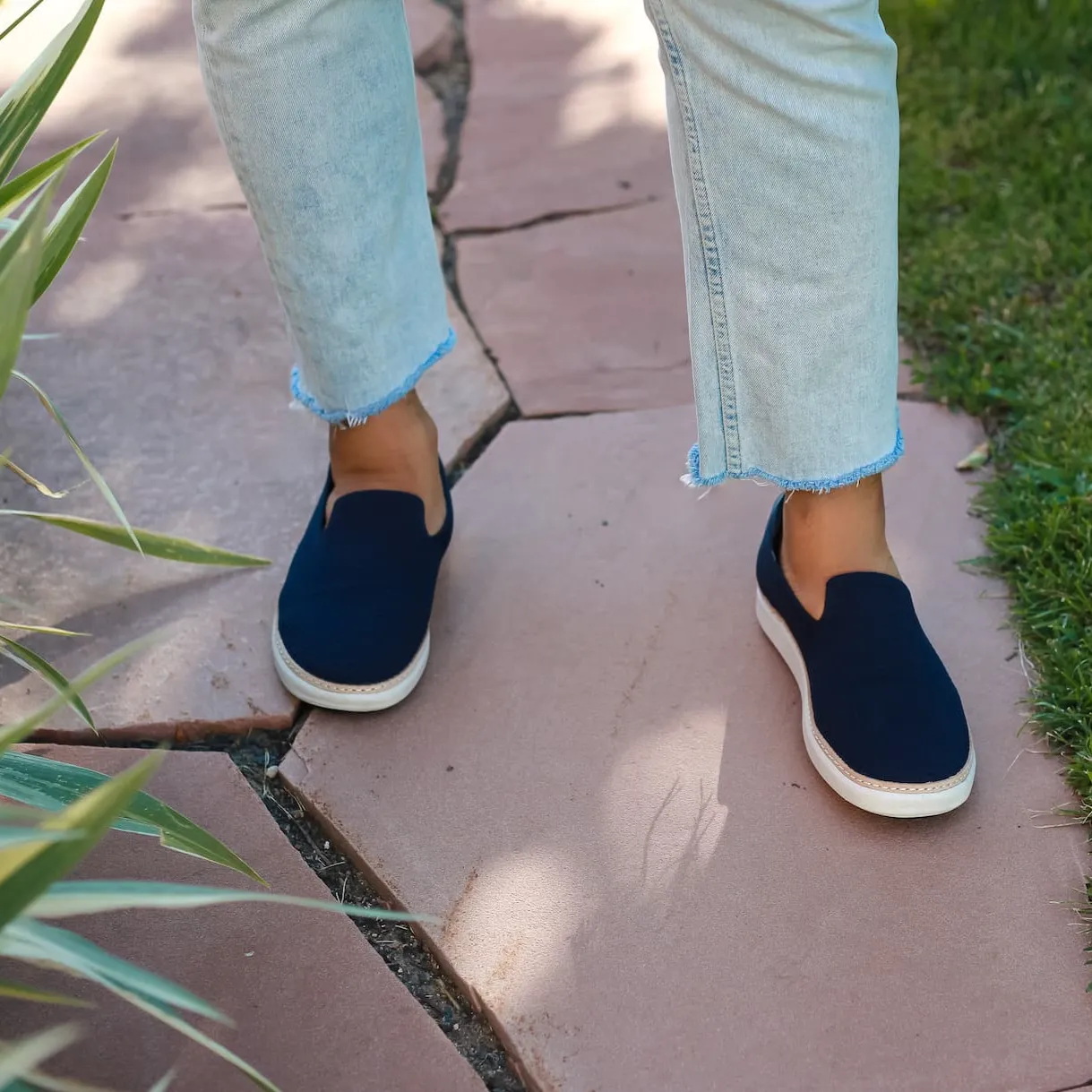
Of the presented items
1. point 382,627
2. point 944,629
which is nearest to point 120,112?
point 382,627

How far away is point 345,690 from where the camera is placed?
116cm

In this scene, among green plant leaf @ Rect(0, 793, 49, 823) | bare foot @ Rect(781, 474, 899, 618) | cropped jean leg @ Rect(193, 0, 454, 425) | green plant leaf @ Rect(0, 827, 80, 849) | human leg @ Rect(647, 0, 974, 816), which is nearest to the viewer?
green plant leaf @ Rect(0, 827, 80, 849)

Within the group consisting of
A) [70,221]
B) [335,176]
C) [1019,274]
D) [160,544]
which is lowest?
[1019,274]

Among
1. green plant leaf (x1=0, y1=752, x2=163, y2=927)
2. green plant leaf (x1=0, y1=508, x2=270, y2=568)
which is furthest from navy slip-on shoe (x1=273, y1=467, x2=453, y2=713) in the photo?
green plant leaf (x1=0, y1=752, x2=163, y2=927)

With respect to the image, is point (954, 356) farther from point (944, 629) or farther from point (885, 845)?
point (885, 845)

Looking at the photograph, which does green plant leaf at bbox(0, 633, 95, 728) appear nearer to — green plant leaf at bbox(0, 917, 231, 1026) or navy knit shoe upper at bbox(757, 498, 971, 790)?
green plant leaf at bbox(0, 917, 231, 1026)

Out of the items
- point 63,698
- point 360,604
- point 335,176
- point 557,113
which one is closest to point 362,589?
point 360,604

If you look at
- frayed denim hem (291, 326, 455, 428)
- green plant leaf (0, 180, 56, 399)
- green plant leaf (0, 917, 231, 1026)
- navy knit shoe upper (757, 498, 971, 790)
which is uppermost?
green plant leaf (0, 180, 56, 399)

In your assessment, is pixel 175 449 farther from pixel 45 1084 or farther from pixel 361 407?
pixel 45 1084

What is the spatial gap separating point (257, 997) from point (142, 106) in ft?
5.38

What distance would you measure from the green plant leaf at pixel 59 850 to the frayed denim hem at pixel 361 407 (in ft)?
2.13

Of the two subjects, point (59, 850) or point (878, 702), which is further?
point (878, 702)

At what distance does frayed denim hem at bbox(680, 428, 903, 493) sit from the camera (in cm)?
106

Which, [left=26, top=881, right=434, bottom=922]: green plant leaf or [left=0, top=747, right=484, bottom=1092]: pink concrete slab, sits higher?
[left=26, top=881, right=434, bottom=922]: green plant leaf
